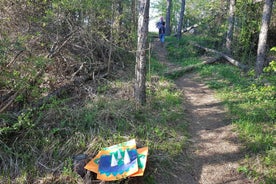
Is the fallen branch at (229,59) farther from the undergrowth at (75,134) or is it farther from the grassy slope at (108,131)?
the undergrowth at (75,134)

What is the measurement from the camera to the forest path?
3193mm

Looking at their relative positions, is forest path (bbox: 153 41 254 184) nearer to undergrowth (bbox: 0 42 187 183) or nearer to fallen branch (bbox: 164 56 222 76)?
undergrowth (bbox: 0 42 187 183)

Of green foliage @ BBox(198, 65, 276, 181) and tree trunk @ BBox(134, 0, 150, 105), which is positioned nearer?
green foliage @ BBox(198, 65, 276, 181)

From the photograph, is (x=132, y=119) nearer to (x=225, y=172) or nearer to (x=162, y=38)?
(x=225, y=172)

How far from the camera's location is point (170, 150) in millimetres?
3615

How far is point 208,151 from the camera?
377cm

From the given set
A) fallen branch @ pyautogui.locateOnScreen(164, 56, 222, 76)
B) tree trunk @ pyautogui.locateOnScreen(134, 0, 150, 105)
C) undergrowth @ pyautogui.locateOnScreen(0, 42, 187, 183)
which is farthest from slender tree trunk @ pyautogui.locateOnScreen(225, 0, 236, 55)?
tree trunk @ pyautogui.locateOnScreen(134, 0, 150, 105)

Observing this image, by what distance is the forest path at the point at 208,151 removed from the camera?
3.19m

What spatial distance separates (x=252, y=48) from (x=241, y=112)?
700 centimetres

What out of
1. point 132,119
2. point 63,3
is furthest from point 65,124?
point 63,3

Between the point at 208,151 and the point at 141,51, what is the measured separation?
2.39m

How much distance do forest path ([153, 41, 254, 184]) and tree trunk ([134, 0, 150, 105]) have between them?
1255 millimetres

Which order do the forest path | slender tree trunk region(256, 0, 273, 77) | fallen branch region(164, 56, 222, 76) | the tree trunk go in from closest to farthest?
the forest path → the tree trunk → slender tree trunk region(256, 0, 273, 77) → fallen branch region(164, 56, 222, 76)

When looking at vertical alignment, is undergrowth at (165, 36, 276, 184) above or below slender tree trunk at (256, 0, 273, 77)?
below
